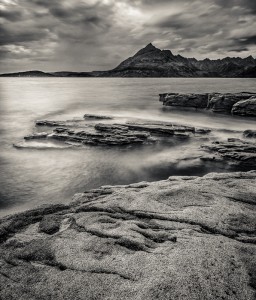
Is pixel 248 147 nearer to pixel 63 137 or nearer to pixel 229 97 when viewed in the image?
pixel 63 137

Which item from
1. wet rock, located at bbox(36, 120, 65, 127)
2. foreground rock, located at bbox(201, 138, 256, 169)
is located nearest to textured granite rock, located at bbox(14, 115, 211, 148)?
wet rock, located at bbox(36, 120, 65, 127)

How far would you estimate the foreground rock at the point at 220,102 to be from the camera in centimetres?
2786

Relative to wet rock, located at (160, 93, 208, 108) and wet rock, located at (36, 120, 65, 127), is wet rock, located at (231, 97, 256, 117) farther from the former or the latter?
wet rock, located at (36, 120, 65, 127)

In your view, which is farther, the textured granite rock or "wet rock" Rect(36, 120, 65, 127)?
"wet rock" Rect(36, 120, 65, 127)

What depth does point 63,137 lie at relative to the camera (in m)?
17.2

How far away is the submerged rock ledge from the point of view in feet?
12.7

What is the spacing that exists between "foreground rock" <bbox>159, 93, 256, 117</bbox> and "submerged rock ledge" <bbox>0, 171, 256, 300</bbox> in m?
23.7

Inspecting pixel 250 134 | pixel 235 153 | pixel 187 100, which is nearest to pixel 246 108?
pixel 187 100

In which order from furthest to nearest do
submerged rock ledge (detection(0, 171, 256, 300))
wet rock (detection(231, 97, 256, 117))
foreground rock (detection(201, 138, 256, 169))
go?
wet rock (detection(231, 97, 256, 117)), foreground rock (detection(201, 138, 256, 169)), submerged rock ledge (detection(0, 171, 256, 300))

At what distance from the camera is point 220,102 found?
1259 inches

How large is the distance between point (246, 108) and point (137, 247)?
27.4 meters

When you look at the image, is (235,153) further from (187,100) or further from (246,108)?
(187,100)

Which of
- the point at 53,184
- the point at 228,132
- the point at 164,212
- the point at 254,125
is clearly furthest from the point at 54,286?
the point at 254,125

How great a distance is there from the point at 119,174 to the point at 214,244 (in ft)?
25.3
